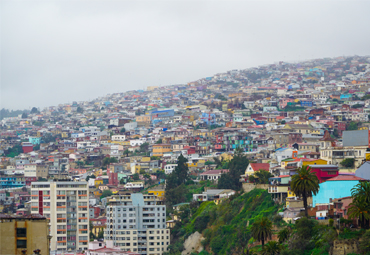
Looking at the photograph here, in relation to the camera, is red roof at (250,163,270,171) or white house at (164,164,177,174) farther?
white house at (164,164,177,174)

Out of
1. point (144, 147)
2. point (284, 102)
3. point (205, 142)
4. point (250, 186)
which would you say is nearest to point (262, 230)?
point (250, 186)

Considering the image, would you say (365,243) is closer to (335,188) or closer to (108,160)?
(335,188)

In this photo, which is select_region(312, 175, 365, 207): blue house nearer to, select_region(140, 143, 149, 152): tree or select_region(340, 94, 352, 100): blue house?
select_region(140, 143, 149, 152): tree

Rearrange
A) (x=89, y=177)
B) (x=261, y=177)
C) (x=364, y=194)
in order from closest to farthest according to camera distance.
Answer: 1. (x=364, y=194)
2. (x=261, y=177)
3. (x=89, y=177)

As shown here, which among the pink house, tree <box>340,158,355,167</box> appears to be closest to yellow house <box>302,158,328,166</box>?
tree <box>340,158,355,167</box>

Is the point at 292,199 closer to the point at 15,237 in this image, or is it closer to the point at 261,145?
the point at 15,237

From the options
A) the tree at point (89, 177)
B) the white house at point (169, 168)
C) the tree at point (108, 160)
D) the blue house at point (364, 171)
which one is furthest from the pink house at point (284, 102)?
the blue house at point (364, 171)

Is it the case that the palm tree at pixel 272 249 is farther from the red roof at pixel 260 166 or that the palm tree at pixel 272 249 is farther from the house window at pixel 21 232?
the red roof at pixel 260 166
